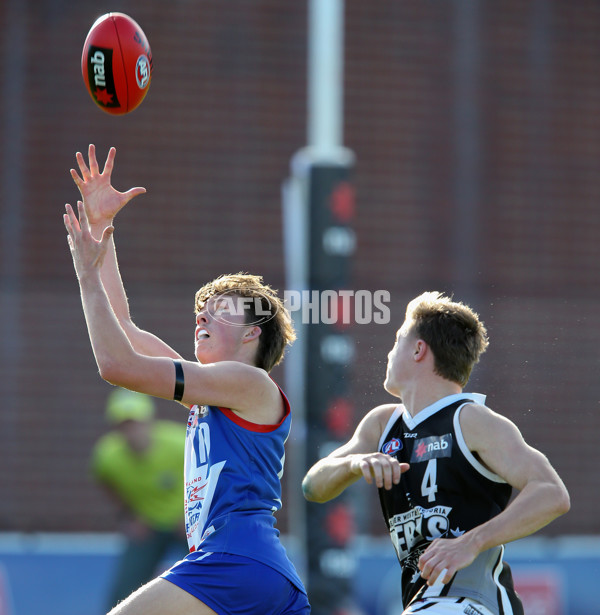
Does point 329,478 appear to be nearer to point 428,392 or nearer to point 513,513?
point 428,392

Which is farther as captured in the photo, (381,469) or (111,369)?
(111,369)

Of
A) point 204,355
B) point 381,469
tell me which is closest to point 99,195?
point 204,355

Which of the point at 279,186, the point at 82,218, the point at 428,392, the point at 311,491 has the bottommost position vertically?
the point at 311,491

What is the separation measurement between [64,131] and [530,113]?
5455 mm

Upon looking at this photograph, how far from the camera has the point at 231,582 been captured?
349 cm

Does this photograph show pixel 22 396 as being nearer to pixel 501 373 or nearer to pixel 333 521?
pixel 333 521

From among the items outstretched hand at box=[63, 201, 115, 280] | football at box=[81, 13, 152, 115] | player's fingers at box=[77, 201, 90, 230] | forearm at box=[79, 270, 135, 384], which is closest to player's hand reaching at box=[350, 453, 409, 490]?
forearm at box=[79, 270, 135, 384]

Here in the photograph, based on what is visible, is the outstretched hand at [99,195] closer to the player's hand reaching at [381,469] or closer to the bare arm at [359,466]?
the bare arm at [359,466]

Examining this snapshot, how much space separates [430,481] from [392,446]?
230 millimetres

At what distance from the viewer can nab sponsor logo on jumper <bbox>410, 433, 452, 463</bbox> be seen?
3.36 m

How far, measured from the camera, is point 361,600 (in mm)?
8648

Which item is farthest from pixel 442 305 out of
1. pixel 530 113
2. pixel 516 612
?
pixel 530 113

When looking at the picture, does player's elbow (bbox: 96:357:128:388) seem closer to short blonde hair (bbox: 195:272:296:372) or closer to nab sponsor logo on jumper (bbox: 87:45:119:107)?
short blonde hair (bbox: 195:272:296:372)

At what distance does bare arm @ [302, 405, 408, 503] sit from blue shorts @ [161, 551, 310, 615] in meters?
0.36
